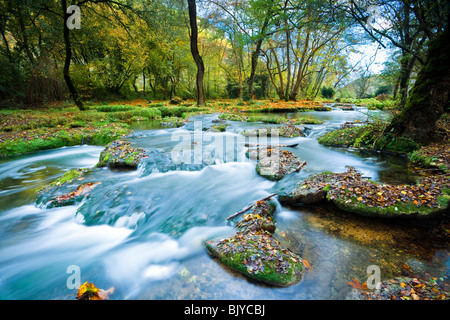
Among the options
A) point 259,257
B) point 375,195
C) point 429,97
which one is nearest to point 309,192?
point 375,195

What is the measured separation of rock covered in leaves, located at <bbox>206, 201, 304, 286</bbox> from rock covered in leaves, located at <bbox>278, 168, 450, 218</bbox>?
4.77ft

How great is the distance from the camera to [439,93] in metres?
5.09

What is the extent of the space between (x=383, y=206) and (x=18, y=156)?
11.1 metres

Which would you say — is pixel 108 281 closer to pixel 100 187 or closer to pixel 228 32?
pixel 100 187

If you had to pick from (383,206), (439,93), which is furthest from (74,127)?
(439,93)

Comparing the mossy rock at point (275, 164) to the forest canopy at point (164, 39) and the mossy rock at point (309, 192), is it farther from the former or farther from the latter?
the forest canopy at point (164, 39)

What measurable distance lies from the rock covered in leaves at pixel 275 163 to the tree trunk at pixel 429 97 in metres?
3.31

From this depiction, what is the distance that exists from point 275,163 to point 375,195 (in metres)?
2.48

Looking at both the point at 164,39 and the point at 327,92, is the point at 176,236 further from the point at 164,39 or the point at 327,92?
the point at 327,92

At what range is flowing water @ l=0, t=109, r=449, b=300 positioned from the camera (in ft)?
8.04

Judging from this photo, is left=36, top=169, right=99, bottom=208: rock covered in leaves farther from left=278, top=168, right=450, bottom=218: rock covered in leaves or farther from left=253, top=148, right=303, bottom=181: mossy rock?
left=278, top=168, right=450, bottom=218: rock covered in leaves

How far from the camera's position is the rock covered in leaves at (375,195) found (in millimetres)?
3186

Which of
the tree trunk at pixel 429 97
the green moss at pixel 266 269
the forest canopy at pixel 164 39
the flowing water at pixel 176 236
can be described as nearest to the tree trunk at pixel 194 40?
the forest canopy at pixel 164 39

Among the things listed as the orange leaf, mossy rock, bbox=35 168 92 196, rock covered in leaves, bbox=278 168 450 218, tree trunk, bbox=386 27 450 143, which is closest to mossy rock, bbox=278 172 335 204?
rock covered in leaves, bbox=278 168 450 218
